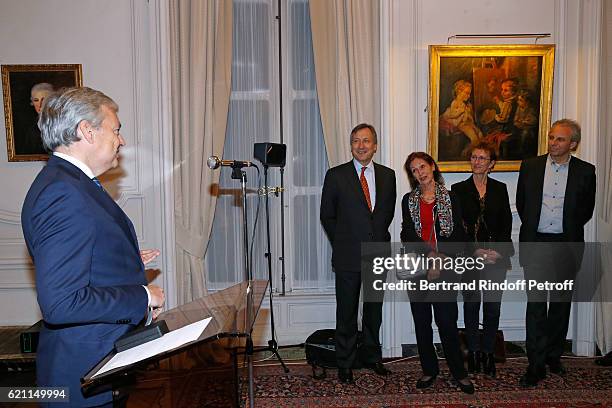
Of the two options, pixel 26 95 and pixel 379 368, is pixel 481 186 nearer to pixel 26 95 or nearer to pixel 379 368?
pixel 379 368

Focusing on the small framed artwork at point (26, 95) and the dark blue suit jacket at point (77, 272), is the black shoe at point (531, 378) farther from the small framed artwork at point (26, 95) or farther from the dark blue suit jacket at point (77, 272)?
the small framed artwork at point (26, 95)

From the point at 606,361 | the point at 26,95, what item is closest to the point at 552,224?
the point at 606,361

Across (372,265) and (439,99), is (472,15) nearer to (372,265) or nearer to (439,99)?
(439,99)

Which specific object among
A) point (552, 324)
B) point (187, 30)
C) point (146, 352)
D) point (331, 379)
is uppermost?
point (187, 30)

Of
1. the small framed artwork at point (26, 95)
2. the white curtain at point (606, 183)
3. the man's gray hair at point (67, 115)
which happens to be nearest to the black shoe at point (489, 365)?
the white curtain at point (606, 183)

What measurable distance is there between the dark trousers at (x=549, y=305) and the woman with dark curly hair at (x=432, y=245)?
0.59 metres

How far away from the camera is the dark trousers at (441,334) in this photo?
3895 mm

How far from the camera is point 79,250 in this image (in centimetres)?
167

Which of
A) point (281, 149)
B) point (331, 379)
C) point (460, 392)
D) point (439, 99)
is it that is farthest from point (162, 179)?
point (460, 392)

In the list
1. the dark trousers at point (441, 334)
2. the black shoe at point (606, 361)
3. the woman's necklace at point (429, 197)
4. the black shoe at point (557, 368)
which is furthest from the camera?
the black shoe at point (606, 361)

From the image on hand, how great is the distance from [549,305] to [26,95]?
439cm

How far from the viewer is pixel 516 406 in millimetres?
3816

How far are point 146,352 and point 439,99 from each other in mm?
3917

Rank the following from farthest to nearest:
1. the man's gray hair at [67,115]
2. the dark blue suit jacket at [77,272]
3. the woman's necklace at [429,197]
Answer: the woman's necklace at [429,197] < the man's gray hair at [67,115] < the dark blue suit jacket at [77,272]
